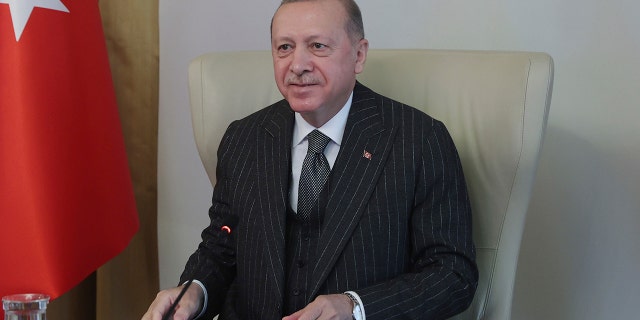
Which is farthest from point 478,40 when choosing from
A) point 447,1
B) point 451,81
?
point 451,81

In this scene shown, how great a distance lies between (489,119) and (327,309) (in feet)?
1.92

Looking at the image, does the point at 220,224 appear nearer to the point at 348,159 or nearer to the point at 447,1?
the point at 348,159

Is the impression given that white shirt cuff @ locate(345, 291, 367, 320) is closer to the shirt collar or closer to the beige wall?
the shirt collar

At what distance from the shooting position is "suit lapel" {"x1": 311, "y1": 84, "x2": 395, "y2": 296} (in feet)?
5.90

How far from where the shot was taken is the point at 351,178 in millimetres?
1832

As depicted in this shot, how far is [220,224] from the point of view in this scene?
1984 millimetres

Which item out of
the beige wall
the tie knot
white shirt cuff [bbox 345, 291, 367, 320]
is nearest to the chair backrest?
the tie knot

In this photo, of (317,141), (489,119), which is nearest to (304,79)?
(317,141)

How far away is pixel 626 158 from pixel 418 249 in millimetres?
909

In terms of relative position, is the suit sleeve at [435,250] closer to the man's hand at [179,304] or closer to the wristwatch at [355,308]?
the wristwatch at [355,308]

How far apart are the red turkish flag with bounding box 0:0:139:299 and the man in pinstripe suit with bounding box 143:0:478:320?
501mm

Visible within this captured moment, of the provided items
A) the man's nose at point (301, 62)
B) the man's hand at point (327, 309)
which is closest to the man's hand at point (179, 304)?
the man's hand at point (327, 309)

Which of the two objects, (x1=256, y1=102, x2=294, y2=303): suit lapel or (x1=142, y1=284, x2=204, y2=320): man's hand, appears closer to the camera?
(x1=142, y1=284, x2=204, y2=320): man's hand

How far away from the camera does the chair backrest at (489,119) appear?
1843 mm
